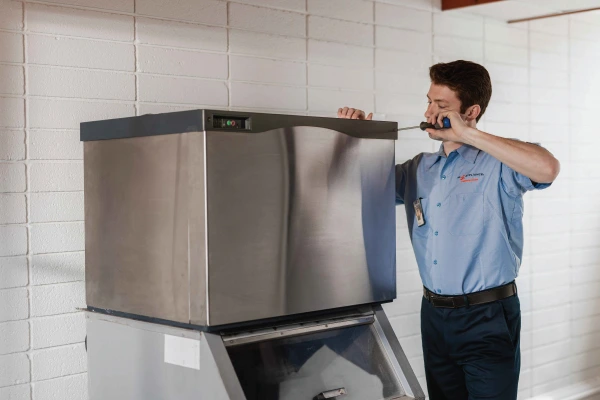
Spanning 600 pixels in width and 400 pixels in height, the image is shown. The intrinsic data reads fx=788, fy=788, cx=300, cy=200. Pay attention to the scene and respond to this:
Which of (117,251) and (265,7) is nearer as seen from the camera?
(117,251)

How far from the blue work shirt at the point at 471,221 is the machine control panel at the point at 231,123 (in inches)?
40.3

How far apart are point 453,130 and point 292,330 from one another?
0.91 meters

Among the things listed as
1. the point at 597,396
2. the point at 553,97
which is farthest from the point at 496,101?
the point at 597,396

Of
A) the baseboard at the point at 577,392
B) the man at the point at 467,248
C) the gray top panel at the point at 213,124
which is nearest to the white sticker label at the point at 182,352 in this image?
the gray top panel at the point at 213,124

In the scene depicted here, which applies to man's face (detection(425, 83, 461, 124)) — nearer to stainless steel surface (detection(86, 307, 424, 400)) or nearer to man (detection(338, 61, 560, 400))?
man (detection(338, 61, 560, 400))

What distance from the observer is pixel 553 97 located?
14.1 ft

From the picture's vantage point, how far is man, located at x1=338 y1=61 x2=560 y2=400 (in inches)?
108

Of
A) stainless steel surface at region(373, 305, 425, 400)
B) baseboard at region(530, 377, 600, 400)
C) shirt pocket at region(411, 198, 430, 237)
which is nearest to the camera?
stainless steel surface at region(373, 305, 425, 400)

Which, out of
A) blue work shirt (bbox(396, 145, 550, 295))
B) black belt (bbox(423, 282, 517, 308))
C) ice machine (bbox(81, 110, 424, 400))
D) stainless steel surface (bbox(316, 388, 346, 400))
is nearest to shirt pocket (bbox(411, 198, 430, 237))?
blue work shirt (bbox(396, 145, 550, 295))

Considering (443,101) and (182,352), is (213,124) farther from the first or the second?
(443,101)

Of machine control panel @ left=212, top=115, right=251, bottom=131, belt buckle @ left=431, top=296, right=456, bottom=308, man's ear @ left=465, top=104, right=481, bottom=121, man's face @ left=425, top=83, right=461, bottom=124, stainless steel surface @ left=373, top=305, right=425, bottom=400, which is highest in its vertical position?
man's face @ left=425, top=83, right=461, bottom=124

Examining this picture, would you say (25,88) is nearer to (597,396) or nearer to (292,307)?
(292,307)

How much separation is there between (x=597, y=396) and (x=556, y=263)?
92cm

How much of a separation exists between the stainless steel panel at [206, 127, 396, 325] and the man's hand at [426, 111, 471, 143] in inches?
12.1
